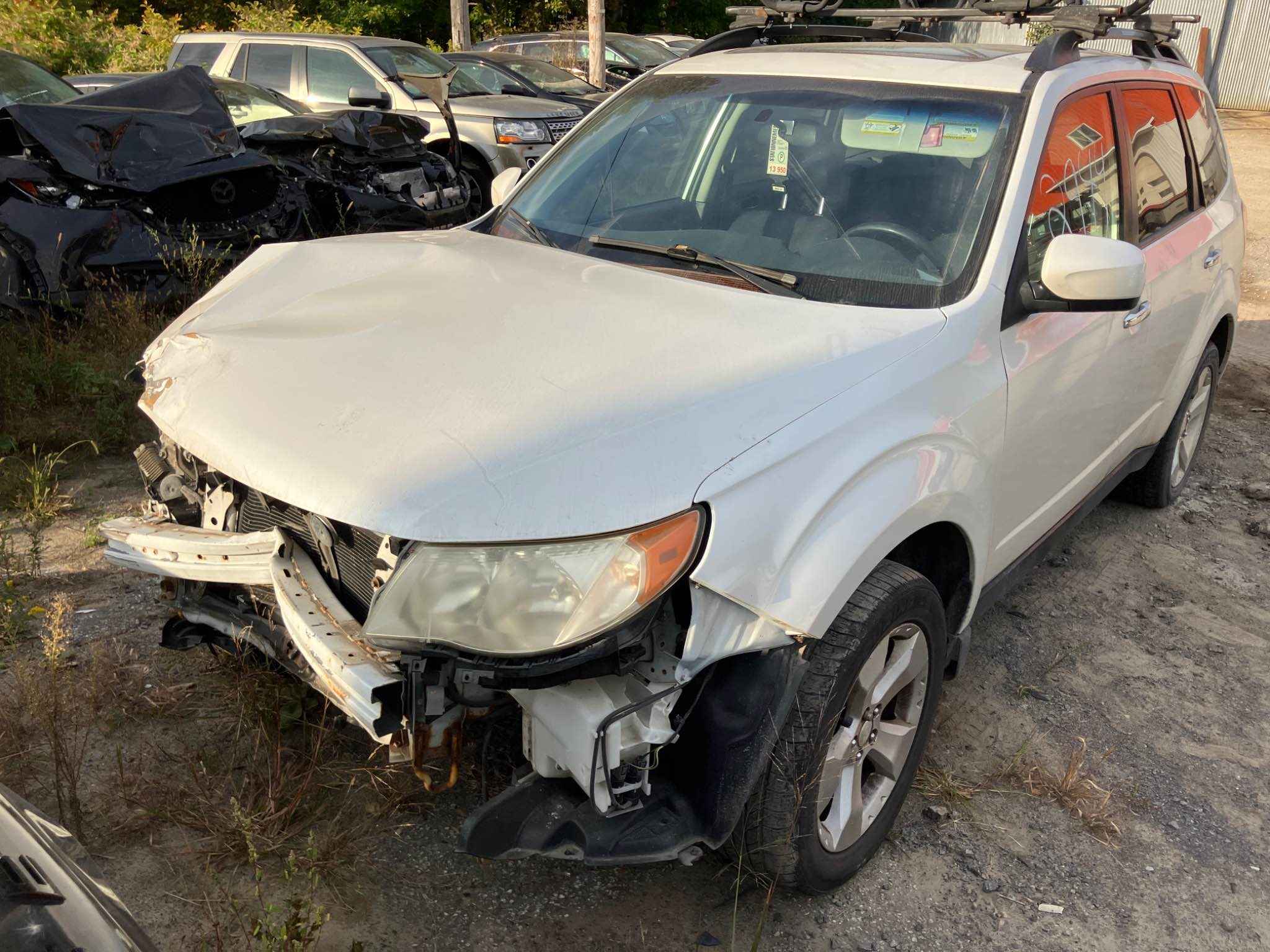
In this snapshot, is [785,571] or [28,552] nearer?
[785,571]

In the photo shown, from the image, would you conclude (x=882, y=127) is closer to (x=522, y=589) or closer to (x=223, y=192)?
(x=522, y=589)

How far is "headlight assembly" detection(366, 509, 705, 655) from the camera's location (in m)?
1.97

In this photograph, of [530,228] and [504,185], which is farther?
[504,185]

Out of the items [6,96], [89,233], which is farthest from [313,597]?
[6,96]

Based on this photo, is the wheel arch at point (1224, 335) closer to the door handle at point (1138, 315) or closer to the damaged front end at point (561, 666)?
the door handle at point (1138, 315)

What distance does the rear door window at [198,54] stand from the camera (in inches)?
440

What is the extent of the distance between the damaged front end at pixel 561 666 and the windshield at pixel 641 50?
15910 millimetres

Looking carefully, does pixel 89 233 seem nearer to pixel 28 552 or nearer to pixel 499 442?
pixel 28 552

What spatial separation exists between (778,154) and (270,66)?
926 centimetres

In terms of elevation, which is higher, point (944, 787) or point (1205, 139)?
point (1205, 139)

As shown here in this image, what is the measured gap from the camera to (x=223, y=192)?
623 cm

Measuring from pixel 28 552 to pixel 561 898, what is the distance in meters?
2.43

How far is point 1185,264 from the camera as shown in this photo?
3881 mm

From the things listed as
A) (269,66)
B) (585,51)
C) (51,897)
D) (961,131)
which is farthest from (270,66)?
(51,897)
